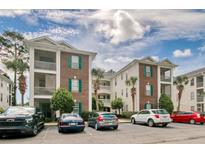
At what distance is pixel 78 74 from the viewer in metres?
27.6

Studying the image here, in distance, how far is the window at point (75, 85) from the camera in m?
27.0

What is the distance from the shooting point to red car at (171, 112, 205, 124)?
78.2 ft

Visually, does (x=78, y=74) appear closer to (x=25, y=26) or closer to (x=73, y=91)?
(x=73, y=91)

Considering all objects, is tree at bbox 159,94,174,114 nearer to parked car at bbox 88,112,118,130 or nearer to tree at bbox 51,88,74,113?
tree at bbox 51,88,74,113

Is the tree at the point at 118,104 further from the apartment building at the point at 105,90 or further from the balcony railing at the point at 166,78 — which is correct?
the balcony railing at the point at 166,78

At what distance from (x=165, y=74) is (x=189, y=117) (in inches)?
536

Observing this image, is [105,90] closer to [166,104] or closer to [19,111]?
[166,104]

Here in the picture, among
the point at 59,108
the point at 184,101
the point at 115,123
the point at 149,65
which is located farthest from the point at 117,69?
the point at 115,123

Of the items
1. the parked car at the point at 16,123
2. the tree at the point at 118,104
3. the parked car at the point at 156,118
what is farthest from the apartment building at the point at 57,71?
the parked car at the point at 16,123

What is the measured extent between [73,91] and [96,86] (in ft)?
19.0

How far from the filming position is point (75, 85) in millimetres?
27328

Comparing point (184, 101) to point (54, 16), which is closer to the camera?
point (54, 16)

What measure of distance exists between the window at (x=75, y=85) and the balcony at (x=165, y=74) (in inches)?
543

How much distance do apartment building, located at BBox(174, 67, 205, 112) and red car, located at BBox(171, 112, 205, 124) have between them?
15.5 metres
